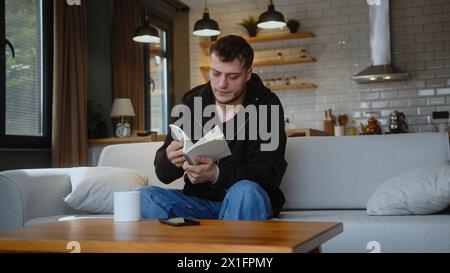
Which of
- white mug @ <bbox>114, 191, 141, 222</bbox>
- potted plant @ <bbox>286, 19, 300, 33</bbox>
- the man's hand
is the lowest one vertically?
white mug @ <bbox>114, 191, 141, 222</bbox>

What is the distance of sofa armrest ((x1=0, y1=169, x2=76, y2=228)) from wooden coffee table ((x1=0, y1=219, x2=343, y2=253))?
3.09 ft

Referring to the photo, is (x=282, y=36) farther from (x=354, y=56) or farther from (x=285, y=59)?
(x=354, y=56)

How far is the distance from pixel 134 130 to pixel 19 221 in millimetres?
3564

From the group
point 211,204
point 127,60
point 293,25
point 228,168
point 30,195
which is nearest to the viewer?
point 228,168

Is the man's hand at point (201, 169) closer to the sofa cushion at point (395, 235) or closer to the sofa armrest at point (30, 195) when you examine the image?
the sofa cushion at point (395, 235)

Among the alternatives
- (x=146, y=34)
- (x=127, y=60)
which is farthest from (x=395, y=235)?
(x=127, y=60)

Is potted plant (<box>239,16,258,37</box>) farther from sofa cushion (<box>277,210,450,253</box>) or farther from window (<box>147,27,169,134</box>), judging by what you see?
sofa cushion (<box>277,210,450,253</box>)

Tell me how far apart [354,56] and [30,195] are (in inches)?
207

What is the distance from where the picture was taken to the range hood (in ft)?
22.0

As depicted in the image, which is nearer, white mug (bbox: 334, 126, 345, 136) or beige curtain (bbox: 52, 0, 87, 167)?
beige curtain (bbox: 52, 0, 87, 167)

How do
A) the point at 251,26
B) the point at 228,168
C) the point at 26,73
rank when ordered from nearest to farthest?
1. the point at 228,168
2. the point at 26,73
3. the point at 251,26

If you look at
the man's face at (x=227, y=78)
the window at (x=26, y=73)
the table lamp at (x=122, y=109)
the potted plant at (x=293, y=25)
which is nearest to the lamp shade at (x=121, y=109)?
the table lamp at (x=122, y=109)

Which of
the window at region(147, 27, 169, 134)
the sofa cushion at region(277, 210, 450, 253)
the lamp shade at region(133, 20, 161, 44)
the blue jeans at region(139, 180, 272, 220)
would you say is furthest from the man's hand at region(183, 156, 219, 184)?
the window at region(147, 27, 169, 134)

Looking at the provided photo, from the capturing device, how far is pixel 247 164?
2.29 metres
